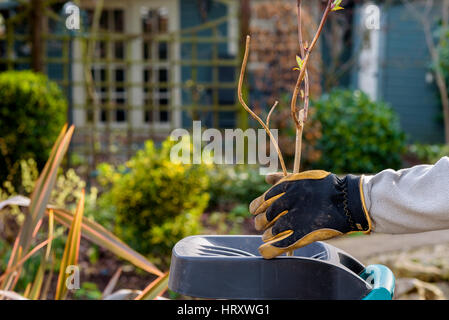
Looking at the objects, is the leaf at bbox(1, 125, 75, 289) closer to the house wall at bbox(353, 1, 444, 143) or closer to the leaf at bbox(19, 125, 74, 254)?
the leaf at bbox(19, 125, 74, 254)

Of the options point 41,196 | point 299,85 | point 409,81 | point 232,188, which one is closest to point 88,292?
point 41,196

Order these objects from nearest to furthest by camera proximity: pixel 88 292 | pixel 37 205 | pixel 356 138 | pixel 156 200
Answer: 1. pixel 37 205
2. pixel 88 292
3. pixel 156 200
4. pixel 356 138

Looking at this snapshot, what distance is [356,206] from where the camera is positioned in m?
1.12

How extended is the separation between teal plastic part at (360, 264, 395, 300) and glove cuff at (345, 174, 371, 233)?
0.11 metres

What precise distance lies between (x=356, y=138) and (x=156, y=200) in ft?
10.3

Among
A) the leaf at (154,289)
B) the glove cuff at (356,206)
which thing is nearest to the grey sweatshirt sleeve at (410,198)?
the glove cuff at (356,206)

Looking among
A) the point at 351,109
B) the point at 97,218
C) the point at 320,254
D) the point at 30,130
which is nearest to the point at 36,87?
the point at 30,130

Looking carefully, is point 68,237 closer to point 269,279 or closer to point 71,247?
point 71,247

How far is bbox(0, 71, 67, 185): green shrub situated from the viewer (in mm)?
4660

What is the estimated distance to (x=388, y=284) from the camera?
1.10 meters

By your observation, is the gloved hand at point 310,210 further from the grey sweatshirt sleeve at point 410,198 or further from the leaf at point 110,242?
the leaf at point 110,242

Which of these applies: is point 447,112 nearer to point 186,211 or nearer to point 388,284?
point 186,211
